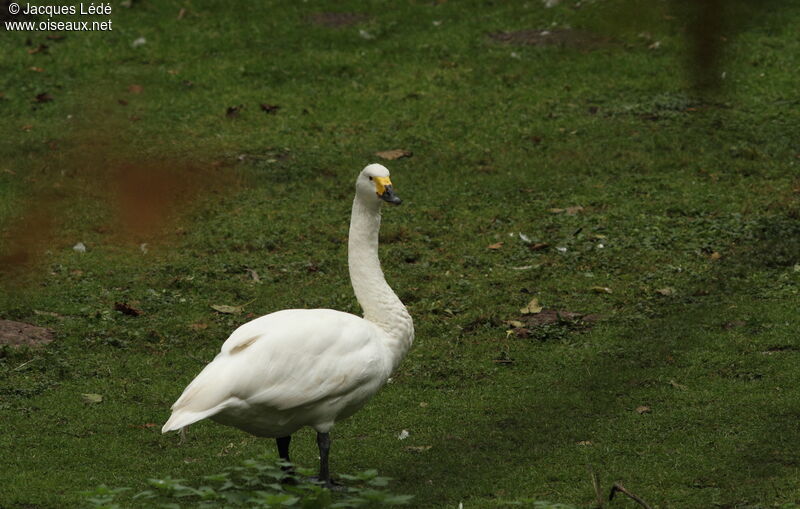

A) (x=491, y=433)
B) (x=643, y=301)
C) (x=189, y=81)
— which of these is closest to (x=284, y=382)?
(x=491, y=433)

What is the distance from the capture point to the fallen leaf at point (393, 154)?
41.8 feet

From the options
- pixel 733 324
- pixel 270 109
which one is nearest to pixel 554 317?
pixel 733 324

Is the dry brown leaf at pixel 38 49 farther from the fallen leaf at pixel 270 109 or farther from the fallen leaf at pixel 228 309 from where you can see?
the fallen leaf at pixel 228 309

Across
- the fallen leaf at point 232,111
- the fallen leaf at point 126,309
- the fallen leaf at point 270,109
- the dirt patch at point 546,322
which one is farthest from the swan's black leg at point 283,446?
the fallen leaf at point 270,109

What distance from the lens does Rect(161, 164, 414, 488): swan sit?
5.56 m

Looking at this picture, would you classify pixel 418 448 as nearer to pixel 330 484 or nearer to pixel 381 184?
pixel 330 484

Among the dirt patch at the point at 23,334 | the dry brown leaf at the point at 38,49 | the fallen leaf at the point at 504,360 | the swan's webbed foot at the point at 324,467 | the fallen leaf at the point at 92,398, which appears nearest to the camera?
the swan's webbed foot at the point at 324,467

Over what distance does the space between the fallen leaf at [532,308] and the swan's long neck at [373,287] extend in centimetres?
290

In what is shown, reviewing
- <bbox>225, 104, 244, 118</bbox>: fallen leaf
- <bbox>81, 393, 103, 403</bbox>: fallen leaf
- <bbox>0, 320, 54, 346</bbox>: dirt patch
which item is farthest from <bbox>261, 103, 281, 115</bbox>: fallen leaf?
<bbox>81, 393, 103, 403</bbox>: fallen leaf

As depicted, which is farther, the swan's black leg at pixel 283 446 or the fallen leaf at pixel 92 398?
the fallen leaf at pixel 92 398

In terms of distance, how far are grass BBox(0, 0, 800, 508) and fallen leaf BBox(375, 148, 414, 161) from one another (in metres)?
0.13

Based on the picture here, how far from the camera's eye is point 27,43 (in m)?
15.6

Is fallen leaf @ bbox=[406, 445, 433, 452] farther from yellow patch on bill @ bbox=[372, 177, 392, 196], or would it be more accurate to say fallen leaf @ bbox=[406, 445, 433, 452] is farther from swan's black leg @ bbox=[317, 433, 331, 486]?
yellow patch on bill @ bbox=[372, 177, 392, 196]

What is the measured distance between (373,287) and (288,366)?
0.94 metres
